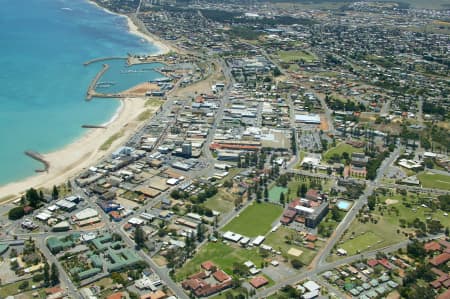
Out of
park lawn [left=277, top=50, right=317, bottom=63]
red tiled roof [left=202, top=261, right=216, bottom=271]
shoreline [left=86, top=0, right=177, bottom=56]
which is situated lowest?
red tiled roof [left=202, top=261, right=216, bottom=271]

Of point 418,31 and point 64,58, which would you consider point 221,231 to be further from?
point 418,31

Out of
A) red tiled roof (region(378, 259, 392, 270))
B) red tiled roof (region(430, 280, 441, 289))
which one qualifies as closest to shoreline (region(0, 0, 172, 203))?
red tiled roof (region(378, 259, 392, 270))

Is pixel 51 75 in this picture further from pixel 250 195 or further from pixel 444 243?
pixel 444 243

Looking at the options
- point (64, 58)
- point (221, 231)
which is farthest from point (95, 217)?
point (64, 58)

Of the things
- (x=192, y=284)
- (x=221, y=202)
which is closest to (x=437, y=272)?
(x=192, y=284)

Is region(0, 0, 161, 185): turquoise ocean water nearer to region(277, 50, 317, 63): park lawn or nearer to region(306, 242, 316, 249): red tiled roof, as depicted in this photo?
region(277, 50, 317, 63): park lawn

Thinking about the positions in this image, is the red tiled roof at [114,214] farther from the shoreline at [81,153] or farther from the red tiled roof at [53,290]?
the red tiled roof at [53,290]
